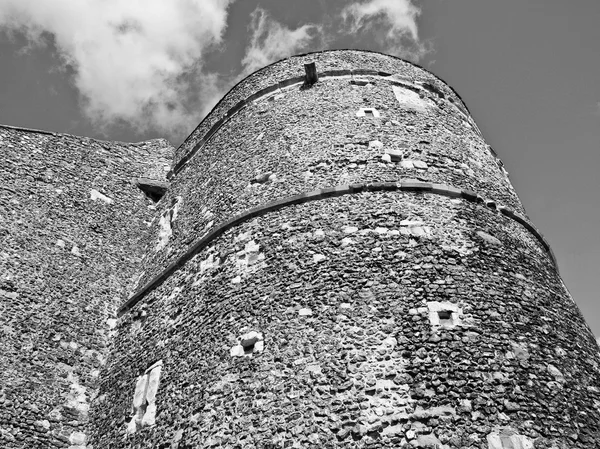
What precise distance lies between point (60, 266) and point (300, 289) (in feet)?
16.4

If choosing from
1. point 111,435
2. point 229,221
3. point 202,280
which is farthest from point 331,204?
point 111,435

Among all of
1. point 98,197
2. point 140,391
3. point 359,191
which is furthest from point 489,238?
point 98,197

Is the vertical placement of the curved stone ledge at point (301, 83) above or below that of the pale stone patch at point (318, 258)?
above

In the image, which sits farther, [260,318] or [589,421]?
[260,318]

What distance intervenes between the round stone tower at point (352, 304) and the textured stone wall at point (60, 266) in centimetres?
50

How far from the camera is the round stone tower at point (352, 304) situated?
4.94 metres

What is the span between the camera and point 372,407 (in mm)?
4910

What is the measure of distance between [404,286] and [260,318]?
5.46 ft

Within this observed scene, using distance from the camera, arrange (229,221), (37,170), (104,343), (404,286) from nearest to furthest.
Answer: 1. (404,286)
2. (229,221)
3. (104,343)
4. (37,170)

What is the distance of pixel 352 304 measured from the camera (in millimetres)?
5781

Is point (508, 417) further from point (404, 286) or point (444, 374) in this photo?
point (404, 286)

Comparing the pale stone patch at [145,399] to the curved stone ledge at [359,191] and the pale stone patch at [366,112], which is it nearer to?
the curved stone ledge at [359,191]

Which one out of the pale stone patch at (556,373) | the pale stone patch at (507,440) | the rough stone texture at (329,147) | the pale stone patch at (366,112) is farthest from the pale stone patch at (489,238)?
the pale stone patch at (366,112)

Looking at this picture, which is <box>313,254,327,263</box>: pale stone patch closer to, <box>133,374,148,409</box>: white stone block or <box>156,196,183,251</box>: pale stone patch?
<box>133,374,148,409</box>: white stone block
